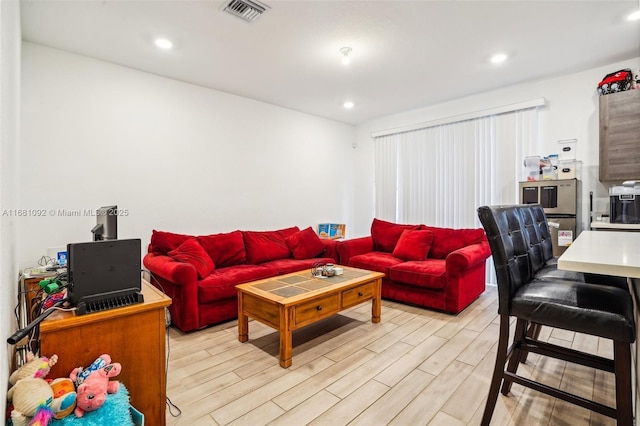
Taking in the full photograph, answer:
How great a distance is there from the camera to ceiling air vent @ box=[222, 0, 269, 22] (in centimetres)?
228

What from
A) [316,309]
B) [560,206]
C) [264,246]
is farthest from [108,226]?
[560,206]

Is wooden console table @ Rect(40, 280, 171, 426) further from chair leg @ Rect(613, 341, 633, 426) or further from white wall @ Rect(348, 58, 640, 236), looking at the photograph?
white wall @ Rect(348, 58, 640, 236)

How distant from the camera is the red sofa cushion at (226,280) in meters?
2.87

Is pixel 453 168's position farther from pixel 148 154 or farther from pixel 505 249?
pixel 148 154

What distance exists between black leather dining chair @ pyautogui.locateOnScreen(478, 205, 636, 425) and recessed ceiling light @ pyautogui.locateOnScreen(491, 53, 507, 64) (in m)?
2.19

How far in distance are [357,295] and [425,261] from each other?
4.33 ft

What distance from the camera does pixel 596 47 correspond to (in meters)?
2.99

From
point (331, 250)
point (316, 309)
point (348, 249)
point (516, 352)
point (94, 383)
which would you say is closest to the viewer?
point (94, 383)

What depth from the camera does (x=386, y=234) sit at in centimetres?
448

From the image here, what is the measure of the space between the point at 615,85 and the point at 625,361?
3.21 meters

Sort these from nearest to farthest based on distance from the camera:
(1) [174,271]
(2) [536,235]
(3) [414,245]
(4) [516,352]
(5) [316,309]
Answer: (4) [516,352] < (2) [536,235] < (5) [316,309] < (1) [174,271] < (3) [414,245]

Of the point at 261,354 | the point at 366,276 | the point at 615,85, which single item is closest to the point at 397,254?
the point at 366,276

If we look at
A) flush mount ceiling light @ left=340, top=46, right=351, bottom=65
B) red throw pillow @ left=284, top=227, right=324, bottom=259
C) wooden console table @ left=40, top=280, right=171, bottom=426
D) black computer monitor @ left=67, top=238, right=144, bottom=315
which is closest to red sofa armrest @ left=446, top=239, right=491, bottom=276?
red throw pillow @ left=284, top=227, right=324, bottom=259

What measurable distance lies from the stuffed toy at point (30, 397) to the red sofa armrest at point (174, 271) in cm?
154
